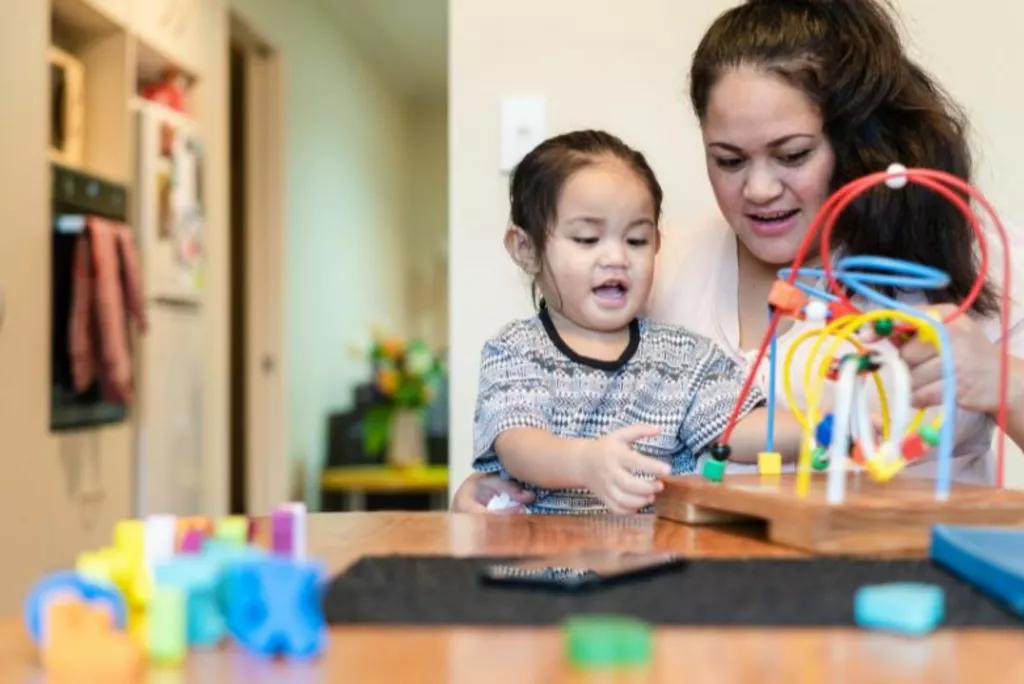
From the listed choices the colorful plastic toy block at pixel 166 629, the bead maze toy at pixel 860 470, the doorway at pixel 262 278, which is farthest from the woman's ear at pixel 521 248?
the doorway at pixel 262 278

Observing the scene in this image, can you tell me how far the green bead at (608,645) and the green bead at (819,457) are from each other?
0.54m

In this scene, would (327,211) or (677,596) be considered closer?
(677,596)

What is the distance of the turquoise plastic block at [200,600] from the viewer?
2.11 ft

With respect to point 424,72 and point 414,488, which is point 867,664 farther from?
point 424,72

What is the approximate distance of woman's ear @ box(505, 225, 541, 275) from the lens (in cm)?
145

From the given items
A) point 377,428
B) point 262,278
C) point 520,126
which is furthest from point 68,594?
point 377,428

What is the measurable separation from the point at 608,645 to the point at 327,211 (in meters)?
5.17

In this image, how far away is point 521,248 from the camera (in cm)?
146

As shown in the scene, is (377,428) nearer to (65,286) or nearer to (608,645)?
(65,286)

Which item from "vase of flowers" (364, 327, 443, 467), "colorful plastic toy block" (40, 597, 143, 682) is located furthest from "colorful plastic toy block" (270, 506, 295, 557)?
"vase of flowers" (364, 327, 443, 467)

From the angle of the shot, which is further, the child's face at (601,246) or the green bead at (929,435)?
the child's face at (601,246)

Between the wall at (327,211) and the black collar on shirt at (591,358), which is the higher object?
the wall at (327,211)

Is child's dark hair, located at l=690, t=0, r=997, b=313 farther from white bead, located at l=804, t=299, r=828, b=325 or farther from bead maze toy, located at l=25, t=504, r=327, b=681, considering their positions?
bead maze toy, located at l=25, t=504, r=327, b=681

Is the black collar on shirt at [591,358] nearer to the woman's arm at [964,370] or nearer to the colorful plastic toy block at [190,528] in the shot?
the woman's arm at [964,370]
